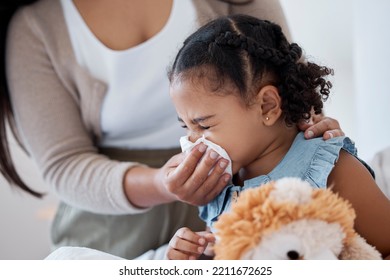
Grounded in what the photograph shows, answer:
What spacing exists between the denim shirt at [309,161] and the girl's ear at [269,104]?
4cm

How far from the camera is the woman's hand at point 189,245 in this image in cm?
57

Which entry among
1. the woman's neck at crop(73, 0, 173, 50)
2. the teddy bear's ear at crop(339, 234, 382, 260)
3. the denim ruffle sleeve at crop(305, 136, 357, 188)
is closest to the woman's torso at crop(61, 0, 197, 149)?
the woman's neck at crop(73, 0, 173, 50)

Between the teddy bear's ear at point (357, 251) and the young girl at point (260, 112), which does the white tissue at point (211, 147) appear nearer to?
the young girl at point (260, 112)

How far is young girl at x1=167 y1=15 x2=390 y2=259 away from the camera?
22.1 inches

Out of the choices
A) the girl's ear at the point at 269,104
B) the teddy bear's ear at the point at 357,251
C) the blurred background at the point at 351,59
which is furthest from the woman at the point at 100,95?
the teddy bear's ear at the point at 357,251

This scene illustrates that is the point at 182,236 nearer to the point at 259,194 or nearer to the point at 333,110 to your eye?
the point at 259,194

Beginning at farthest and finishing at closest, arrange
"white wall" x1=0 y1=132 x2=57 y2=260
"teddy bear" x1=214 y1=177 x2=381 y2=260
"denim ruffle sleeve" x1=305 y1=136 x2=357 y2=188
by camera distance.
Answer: "white wall" x1=0 y1=132 x2=57 y2=260
"denim ruffle sleeve" x1=305 y1=136 x2=357 y2=188
"teddy bear" x1=214 y1=177 x2=381 y2=260

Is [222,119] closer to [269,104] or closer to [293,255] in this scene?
[269,104]

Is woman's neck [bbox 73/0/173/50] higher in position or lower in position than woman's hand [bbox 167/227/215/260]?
higher

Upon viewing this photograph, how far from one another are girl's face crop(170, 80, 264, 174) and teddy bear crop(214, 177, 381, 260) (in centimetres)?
17

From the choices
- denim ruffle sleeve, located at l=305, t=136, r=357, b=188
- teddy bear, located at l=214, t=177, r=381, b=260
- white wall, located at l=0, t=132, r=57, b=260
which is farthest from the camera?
white wall, located at l=0, t=132, r=57, b=260

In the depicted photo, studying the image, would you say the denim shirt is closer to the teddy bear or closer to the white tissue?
the white tissue

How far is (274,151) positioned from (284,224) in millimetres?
222
